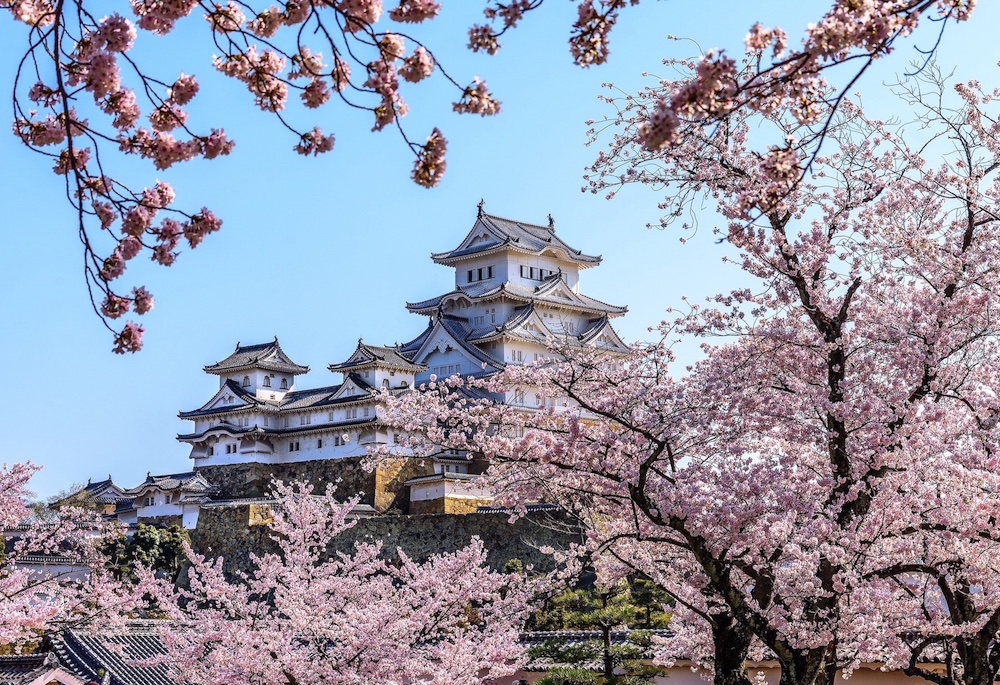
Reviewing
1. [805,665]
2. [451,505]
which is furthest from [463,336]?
[805,665]

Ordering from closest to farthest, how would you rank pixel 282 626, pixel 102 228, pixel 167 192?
pixel 102 228, pixel 167 192, pixel 282 626

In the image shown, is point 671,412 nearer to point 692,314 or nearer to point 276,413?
point 692,314

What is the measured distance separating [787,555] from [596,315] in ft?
112

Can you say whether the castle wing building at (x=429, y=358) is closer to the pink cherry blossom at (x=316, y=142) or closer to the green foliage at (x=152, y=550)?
the green foliage at (x=152, y=550)

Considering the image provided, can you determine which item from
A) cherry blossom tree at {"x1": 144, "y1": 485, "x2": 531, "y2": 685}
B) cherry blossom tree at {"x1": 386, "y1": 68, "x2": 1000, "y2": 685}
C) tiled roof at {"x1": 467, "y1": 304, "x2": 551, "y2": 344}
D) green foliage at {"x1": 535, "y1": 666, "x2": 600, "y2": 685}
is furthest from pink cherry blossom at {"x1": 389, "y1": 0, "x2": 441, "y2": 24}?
tiled roof at {"x1": 467, "y1": 304, "x2": 551, "y2": 344}

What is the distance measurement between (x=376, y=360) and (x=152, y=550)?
9223 mm

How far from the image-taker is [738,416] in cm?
834

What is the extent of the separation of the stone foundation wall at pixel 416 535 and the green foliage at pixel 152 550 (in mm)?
1200

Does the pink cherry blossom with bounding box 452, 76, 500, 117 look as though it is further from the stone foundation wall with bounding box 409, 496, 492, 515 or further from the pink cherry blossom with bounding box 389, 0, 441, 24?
the stone foundation wall with bounding box 409, 496, 492, 515

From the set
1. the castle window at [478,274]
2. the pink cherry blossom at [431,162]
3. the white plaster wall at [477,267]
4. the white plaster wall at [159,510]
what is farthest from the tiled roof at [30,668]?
the castle window at [478,274]

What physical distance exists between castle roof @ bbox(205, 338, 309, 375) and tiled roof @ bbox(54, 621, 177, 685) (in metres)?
24.1

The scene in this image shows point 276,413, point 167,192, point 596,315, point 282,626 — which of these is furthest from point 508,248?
point 167,192

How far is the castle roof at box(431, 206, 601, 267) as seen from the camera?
41250 mm

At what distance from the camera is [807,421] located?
28.3 ft
